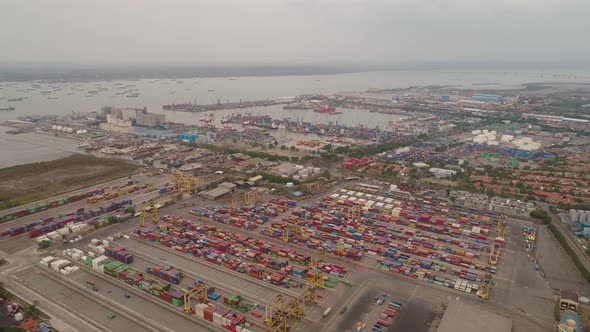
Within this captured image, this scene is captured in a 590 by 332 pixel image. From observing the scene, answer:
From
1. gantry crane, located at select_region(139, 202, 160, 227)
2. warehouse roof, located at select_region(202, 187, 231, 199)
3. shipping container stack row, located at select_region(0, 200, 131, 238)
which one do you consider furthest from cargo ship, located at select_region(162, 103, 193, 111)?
shipping container stack row, located at select_region(0, 200, 131, 238)

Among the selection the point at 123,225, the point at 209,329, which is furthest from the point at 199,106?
the point at 209,329

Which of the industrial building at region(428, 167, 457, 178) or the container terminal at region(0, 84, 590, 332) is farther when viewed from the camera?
the industrial building at region(428, 167, 457, 178)

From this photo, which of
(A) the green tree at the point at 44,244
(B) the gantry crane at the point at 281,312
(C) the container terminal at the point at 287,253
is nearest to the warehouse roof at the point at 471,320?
(C) the container terminal at the point at 287,253

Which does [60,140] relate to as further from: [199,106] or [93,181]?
[199,106]

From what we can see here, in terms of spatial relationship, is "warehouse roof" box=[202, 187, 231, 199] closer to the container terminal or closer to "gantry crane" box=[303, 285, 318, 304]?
the container terminal

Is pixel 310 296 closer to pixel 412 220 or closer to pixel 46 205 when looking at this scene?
pixel 412 220

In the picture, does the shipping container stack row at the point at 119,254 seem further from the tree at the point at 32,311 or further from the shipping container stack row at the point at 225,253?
the tree at the point at 32,311
